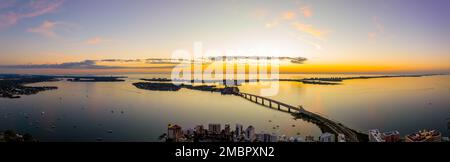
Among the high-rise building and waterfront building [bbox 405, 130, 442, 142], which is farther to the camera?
the high-rise building

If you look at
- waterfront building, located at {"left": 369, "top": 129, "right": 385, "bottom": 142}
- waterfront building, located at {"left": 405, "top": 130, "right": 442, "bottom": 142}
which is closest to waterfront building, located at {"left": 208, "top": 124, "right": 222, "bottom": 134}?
waterfront building, located at {"left": 369, "top": 129, "right": 385, "bottom": 142}

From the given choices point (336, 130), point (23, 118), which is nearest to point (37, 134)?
point (23, 118)

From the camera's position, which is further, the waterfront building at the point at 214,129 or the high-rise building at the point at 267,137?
the waterfront building at the point at 214,129

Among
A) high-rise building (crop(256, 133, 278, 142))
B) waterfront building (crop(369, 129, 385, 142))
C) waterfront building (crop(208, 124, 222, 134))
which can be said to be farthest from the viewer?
waterfront building (crop(208, 124, 222, 134))

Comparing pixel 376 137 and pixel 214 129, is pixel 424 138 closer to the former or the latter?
pixel 376 137

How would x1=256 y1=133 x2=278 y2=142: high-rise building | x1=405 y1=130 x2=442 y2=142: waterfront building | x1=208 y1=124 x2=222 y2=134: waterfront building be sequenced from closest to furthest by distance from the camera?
1. x1=405 y1=130 x2=442 y2=142: waterfront building
2. x1=256 y1=133 x2=278 y2=142: high-rise building
3. x1=208 y1=124 x2=222 y2=134: waterfront building

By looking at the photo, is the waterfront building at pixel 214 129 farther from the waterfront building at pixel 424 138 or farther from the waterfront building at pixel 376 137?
the waterfront building at pixel 424 138

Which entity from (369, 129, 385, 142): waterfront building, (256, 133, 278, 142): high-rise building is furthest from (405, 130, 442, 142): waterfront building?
(256, 133, 278, 142): high-rise building

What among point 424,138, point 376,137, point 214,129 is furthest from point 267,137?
point 424,138

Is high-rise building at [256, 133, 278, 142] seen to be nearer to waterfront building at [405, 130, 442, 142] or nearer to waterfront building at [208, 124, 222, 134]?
waterfront building at [208, 124, 222, 134]

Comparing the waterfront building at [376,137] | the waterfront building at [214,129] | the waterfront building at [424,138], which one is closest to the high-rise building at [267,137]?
the waterfront building at [214,129]

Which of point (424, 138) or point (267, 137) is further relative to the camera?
point (267, 137)

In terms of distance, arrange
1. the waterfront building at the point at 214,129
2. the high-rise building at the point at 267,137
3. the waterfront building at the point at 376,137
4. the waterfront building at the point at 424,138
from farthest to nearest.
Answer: the waterfront building at the point at 214,129 < the high-rise building at the point at 267,137 < the waterfront building at the point at 376,137 < the waterfront building at the point at 424,138

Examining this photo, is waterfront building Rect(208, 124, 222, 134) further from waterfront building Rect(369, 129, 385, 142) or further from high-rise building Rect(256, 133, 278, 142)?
waterfront building Rect(369, 129, 385, 142)
